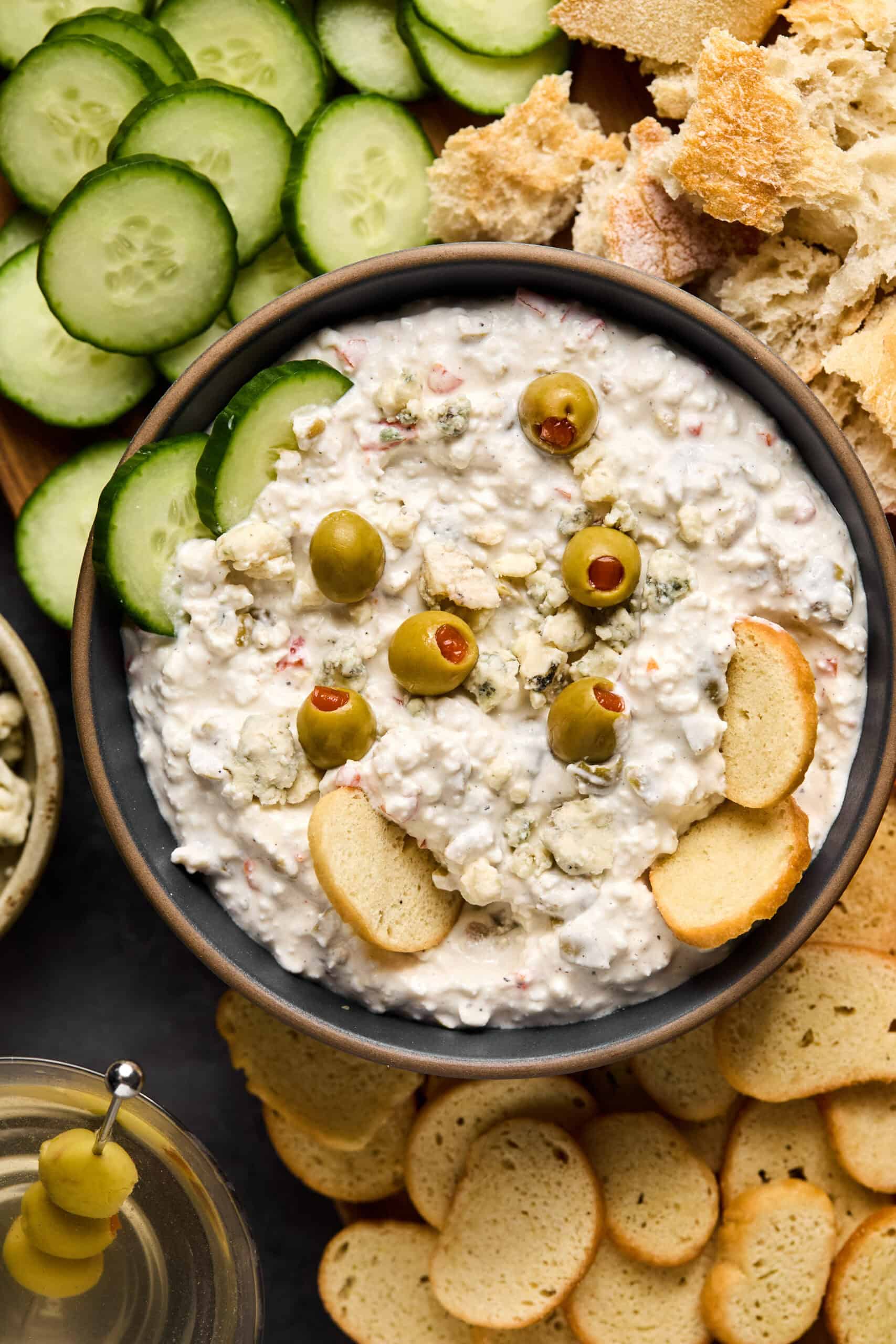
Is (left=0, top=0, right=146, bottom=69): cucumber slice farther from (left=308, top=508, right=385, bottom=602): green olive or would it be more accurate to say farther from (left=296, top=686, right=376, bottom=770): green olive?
(left=296, top=686, right=376, bottom=770): green olive

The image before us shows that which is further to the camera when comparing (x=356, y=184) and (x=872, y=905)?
(x=872, y=905)

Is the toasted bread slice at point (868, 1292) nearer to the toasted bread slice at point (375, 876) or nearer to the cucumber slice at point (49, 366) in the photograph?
the toasted bread slice at point (375, 876)

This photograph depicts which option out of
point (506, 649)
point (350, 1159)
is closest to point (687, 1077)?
point (350, 1159)

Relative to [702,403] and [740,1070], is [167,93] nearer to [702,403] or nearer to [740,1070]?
[702,403]

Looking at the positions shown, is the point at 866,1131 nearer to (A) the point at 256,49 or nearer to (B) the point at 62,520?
(B) the point at 62,520

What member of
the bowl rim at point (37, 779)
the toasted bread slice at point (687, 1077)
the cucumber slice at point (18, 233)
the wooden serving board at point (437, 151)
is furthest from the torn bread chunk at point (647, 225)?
the toasted bread slice at point (687, 1077)

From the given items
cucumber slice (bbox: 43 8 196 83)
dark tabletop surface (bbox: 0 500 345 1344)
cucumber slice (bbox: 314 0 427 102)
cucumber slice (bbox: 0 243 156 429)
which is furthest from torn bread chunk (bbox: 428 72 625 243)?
dark tabletop surface (bbox: 0 500 345 1344)
